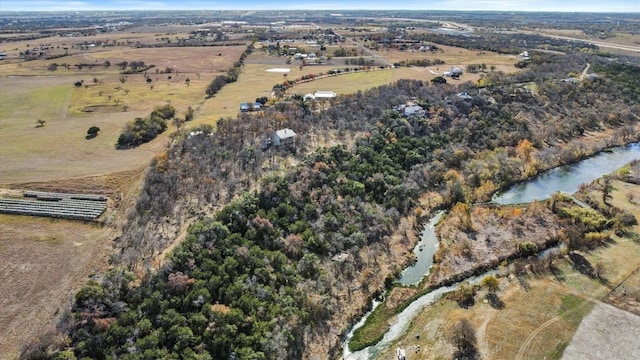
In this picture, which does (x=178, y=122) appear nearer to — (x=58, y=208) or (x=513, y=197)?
(x=58, y=208)

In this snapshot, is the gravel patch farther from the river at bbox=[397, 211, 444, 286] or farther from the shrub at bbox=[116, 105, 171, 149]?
the shrub at bbox=[116, 105, 171, 149]

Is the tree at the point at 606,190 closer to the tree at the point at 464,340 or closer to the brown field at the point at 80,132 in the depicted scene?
the tree at the point at 464,340

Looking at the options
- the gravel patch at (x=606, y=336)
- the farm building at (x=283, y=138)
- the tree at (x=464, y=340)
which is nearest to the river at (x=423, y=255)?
the tree at (x=464, y=340)

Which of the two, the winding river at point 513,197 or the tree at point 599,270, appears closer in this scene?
the winding river at point 513,197

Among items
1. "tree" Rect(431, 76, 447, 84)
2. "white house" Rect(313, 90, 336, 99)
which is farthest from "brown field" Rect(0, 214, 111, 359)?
"tree" Rect(431, 76, 447, 84)

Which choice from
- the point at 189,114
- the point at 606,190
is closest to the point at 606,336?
the point at 606,190

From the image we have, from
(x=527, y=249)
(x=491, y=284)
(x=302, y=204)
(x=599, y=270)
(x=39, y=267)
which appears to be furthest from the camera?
(x=302, y=204)

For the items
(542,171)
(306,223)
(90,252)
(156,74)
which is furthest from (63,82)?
(542,171)
